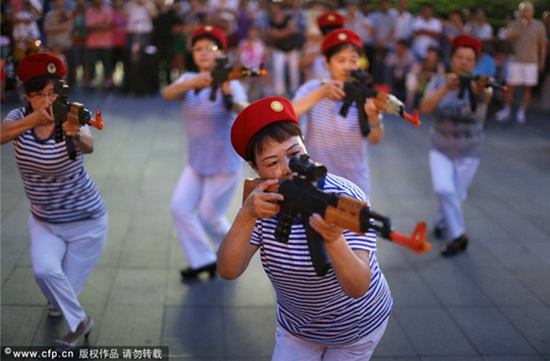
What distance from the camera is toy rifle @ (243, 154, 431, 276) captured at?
252 centimetres

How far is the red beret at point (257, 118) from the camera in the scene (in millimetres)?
3055

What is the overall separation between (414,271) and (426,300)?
0.67 meters

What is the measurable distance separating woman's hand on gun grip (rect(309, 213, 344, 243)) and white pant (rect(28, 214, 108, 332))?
2680 mm

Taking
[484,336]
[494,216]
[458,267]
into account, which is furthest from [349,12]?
[484,336]

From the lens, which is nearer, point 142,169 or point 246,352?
Answer: point 246,352

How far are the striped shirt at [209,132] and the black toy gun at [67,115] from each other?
1.75 metres

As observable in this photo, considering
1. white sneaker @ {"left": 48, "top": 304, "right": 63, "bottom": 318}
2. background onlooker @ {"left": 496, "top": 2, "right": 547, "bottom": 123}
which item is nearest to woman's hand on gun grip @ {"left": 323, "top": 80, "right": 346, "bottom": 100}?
white sneaker @ {"left": 48, "top": 304, "right": 63, "bottom": 318}

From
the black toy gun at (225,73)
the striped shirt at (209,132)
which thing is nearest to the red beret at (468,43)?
the black toy gun at (225,73)

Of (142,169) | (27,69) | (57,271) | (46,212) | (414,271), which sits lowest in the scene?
(142,169)

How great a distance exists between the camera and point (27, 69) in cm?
477

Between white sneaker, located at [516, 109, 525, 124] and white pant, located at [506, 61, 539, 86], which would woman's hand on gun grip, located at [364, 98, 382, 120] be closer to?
white pant, located at [506, 61, 539, 86]

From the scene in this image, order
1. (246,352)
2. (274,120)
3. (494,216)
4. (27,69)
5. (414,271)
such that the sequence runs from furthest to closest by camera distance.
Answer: (494,216)
(414,271)
(246,352)
(27,69)
(274,120)

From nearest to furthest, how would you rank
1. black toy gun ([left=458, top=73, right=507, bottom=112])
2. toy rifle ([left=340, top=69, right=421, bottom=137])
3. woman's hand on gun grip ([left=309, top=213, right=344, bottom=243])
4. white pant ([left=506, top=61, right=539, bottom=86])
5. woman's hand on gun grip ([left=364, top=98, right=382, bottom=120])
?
woman's hand on gun grip ([left=309, top=213, right=344, bottom=243]) → toy rifle ([left=340, top=69, right=421, bottom=137]) → woman's hand on gun grip ([left=364, top=98, right=382, bottom=120]) → black toy gun ([left=458, top=73, right=507, bottom=112]) → white pant ([left=506, top=61, right=539, bottom=86])

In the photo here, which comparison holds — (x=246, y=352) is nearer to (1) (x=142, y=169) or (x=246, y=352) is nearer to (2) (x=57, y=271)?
(2) (x=57, y=271)
